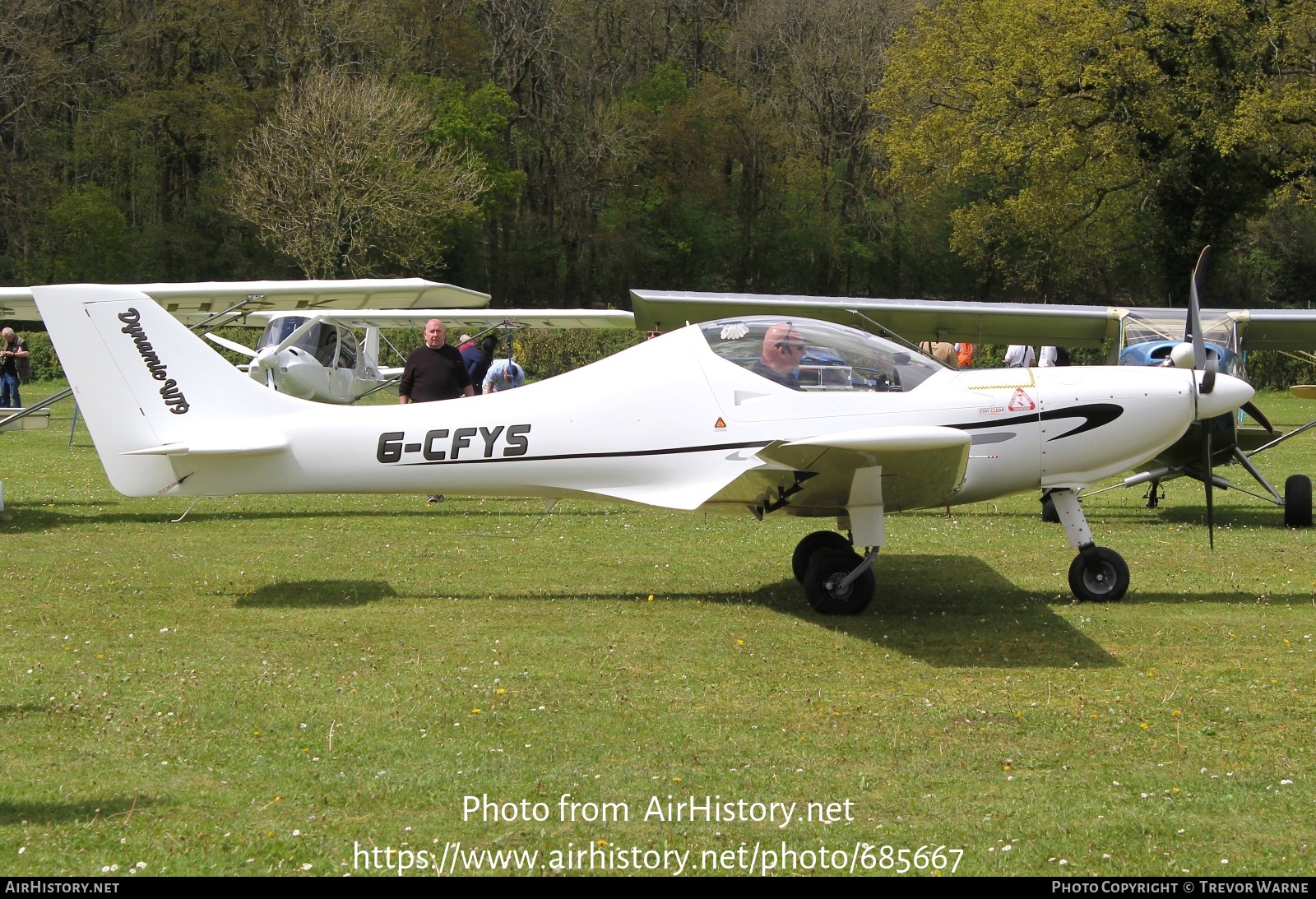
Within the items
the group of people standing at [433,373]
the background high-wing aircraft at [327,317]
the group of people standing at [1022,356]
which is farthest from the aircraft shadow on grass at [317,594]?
the group of people standing at [1022,356]

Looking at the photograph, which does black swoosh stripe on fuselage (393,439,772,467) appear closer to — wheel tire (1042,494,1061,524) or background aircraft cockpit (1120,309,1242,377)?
wheel tire (1042,494,1061,524)

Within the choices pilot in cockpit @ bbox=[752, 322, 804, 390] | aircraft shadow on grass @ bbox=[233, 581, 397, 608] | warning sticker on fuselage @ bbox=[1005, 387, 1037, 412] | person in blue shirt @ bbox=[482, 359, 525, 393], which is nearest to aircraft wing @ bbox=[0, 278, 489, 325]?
person in blue shirt @ bbox=[482, 359, 525, 393]

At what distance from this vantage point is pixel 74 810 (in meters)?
4.24

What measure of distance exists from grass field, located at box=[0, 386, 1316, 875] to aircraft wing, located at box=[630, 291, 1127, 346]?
428 cm

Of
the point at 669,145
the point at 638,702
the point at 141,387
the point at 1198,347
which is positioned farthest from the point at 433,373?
the point at 669,145

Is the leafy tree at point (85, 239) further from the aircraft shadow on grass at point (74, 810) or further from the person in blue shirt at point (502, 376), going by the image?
the aircraft shadow on grass at point (74, 810)

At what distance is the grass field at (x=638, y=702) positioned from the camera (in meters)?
4.12

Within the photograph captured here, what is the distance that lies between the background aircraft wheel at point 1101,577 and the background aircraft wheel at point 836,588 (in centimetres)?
136

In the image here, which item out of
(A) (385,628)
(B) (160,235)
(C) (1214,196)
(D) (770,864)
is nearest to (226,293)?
(A) (385,628)

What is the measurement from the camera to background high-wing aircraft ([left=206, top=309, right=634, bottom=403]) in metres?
20.2

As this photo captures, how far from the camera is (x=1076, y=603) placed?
7918 mm

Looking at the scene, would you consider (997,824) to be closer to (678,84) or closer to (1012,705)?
(1012,705)

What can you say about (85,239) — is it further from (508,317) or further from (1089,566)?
(1089,566)

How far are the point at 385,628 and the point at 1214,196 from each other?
40392mm
